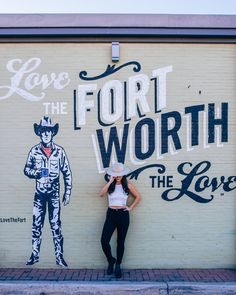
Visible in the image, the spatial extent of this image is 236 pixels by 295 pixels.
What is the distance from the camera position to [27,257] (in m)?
7.62

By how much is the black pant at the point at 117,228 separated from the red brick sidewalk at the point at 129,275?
412 mm

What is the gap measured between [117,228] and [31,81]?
308 cm

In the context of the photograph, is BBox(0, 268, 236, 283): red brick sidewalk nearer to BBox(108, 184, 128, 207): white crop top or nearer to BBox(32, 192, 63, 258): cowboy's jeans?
BBox(32, 192, 63, 258): cowboy's jeans

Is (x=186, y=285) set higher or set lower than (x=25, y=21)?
lower

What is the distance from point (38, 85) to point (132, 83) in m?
1.72

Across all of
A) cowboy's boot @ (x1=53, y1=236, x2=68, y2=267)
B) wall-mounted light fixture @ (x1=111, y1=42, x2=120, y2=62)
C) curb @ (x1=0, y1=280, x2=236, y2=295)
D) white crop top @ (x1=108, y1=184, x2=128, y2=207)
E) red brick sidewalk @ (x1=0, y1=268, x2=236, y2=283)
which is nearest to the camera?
curb @ (x1=0, y1=280, x2=236, y2=295)

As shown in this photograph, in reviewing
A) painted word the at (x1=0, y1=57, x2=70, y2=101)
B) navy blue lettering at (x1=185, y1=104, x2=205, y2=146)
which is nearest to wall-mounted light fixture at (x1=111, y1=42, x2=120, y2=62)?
painted word the at (x1=0, y1=57, x2=70, y2=101)

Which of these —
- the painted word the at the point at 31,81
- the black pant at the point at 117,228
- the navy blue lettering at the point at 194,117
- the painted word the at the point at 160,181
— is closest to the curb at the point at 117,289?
the black pant at the point at 117,228

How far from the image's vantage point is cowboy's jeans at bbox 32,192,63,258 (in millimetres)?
7625

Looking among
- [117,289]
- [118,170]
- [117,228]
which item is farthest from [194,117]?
[117,289]

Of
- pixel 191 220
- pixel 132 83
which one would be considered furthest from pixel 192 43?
pixel 191 220

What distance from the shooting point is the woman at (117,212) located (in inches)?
282

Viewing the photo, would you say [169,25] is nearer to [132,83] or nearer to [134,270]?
[132,83]

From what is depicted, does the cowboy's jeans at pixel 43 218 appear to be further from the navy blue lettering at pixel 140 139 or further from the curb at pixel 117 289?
the navy blue lettering at pixel 140 139
